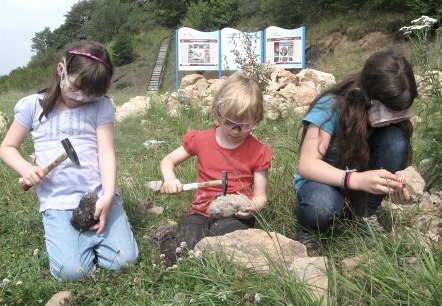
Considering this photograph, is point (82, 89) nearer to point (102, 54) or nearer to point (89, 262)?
point (102, 54)

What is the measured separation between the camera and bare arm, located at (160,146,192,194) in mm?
2494

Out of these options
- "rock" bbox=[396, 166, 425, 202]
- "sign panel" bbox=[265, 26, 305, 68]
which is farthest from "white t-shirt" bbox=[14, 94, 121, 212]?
"sign panel" bbox=[265, 26, 305, 68]

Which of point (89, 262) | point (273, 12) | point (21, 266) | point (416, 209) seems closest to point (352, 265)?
point (416, 209)

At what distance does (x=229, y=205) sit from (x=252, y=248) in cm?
38

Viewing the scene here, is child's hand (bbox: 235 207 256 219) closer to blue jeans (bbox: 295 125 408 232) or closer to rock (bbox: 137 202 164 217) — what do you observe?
blue jeans (bbox: 295 125 408 232)

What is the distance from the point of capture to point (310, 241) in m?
2.51

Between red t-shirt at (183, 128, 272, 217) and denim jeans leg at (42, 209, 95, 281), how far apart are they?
597mm

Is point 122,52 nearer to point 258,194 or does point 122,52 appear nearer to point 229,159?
point 229,159

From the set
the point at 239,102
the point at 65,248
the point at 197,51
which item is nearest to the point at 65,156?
the point at 65,248

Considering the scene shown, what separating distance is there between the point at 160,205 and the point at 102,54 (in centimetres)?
103

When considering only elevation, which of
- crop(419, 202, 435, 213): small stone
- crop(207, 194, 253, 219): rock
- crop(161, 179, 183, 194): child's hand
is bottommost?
crop(419, 202, 435, 213): small stone

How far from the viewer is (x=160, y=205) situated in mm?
3256

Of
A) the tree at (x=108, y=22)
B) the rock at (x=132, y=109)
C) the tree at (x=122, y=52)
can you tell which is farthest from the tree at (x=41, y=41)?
the rock at (x=132, y=109)

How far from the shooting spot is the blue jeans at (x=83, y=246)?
239 cm
